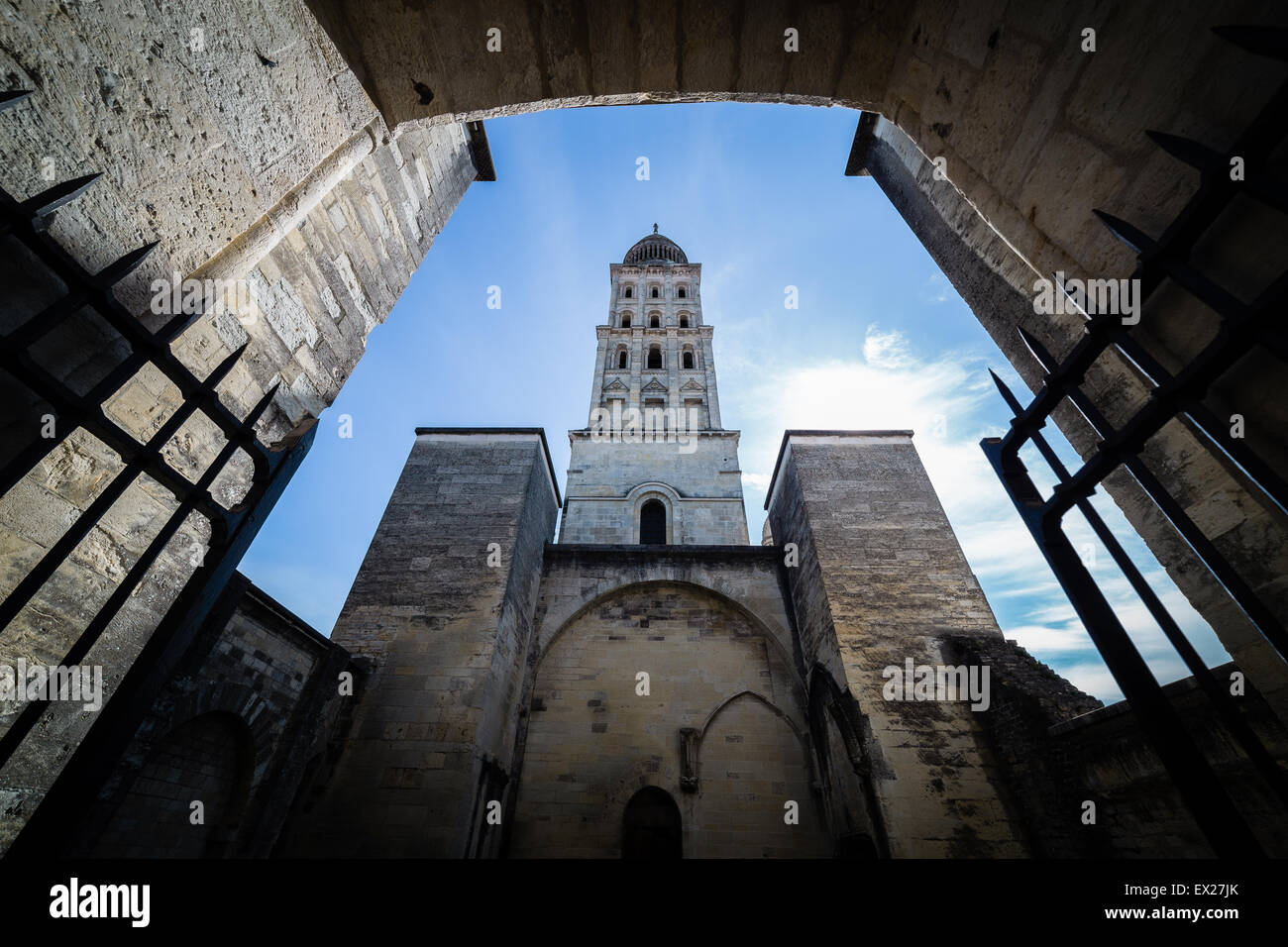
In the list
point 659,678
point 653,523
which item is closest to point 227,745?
point 659,678

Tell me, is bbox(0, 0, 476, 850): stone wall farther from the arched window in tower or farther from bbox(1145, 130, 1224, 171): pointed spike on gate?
the arched window in tower

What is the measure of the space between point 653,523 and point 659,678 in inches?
229

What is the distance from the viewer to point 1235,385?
156 cm

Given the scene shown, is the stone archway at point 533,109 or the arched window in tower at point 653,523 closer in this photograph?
the stone archway at point 533,109

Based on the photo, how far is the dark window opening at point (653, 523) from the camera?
1424 centimetres

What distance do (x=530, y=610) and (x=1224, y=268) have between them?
976 centimetres

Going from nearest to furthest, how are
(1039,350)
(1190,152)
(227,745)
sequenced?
(1190,152) < (1039,350) < (227,745)

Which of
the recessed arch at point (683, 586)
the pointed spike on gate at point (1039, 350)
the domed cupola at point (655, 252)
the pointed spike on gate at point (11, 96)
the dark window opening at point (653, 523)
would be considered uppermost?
the domed cupola at point (655, 252)

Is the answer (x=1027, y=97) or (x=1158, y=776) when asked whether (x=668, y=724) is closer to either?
(x=1158, y=776)

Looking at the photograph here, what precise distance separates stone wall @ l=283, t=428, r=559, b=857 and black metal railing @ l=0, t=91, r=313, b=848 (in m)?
5.76

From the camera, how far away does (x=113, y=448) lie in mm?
1580

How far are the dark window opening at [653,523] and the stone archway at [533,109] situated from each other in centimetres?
1134

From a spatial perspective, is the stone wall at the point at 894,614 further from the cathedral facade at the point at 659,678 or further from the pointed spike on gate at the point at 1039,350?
the pointed spike on gate at the point at 1039,350

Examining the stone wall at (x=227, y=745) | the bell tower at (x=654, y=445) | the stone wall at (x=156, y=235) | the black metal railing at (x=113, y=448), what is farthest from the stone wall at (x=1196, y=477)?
the bell tower at (x=654, y=445)
